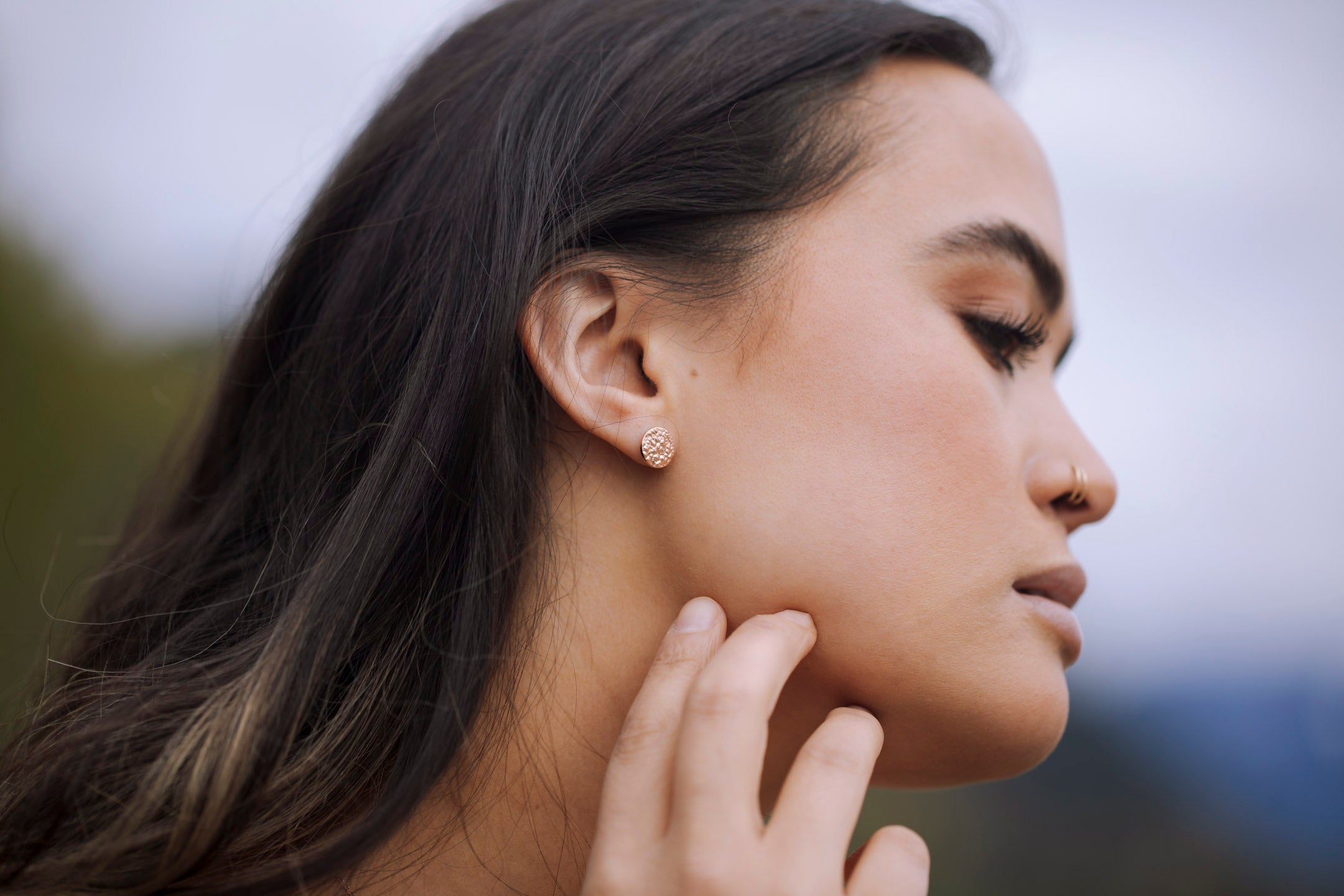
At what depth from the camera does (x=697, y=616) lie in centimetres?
146

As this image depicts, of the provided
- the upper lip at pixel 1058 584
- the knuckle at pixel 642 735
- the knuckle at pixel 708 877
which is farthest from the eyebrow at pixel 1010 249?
the knuckle at pixel 708 877

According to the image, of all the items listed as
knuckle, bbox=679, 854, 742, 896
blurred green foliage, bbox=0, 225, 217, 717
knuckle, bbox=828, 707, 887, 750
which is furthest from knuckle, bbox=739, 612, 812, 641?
blurred green foliage, bbox=0, 225, 217, 717

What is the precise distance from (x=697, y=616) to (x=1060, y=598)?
814 millimetres

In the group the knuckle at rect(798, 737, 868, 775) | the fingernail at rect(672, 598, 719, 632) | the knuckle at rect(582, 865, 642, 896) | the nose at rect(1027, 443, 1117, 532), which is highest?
the nose at rect(1027, 443, 1117, 532)

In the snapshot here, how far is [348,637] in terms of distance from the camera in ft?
4.62

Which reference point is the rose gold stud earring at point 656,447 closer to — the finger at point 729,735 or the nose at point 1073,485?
the finger at point 729,735

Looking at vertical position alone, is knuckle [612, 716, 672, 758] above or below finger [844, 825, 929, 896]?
above

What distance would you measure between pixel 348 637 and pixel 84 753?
0.45m

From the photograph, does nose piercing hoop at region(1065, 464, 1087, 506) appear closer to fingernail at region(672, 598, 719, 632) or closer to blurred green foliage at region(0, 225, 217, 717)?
fingernail at region(672, 598, 719, 632)

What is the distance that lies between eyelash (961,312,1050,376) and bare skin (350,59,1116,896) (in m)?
0.02

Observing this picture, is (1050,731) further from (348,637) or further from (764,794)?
(348,637)

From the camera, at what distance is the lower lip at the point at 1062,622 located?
1.58 metres

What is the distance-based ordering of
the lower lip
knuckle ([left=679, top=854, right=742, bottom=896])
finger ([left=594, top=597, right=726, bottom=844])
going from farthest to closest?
the lower lip
finger ([left=594, top=597, right=726, bottom=844])
knuckle ([left=679, top=854, right=742, bottom=896])

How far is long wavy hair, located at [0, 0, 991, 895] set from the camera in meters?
1.31
